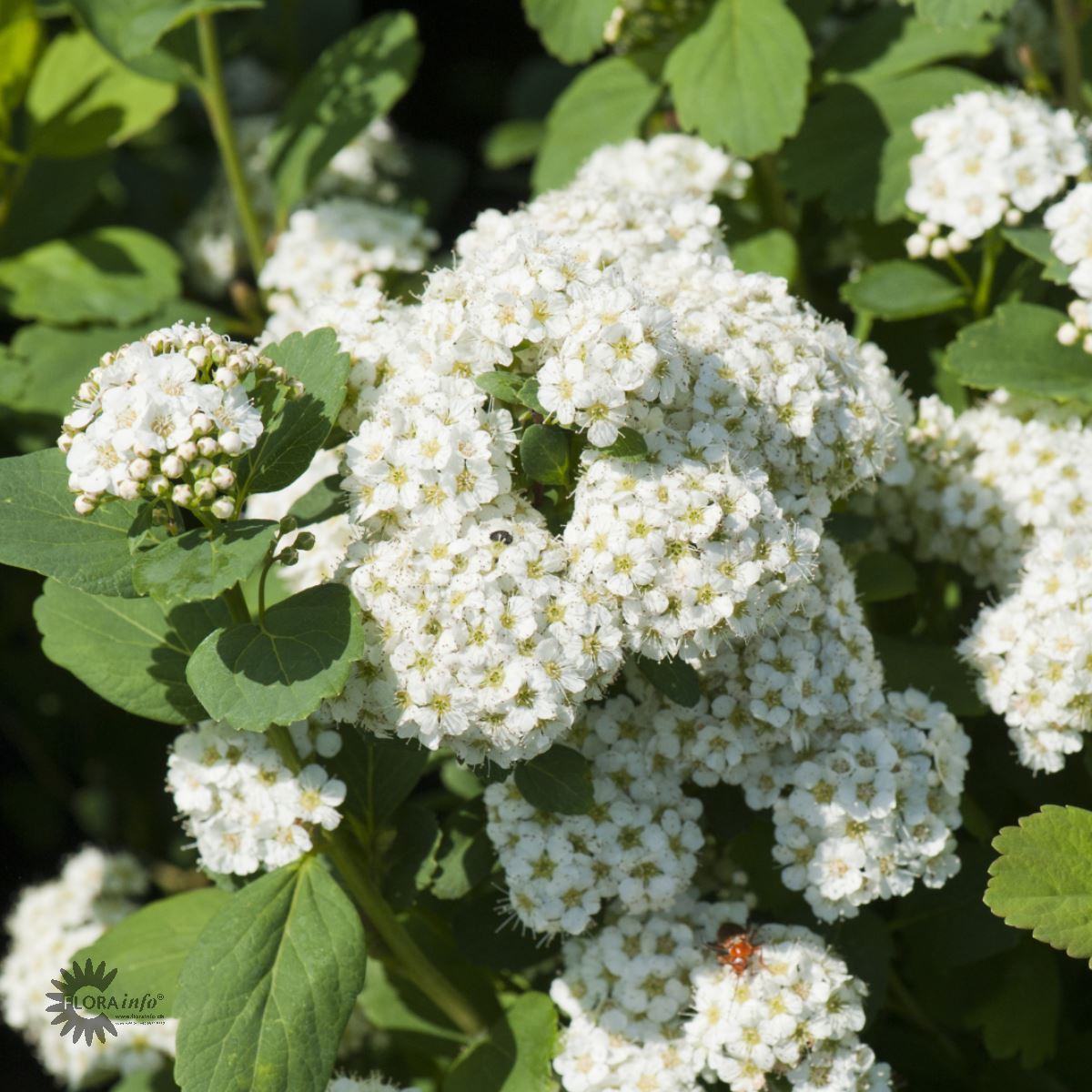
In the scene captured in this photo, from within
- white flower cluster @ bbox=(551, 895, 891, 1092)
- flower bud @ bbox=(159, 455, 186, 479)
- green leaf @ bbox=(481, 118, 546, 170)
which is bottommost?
white flower cluster @ bbox=(551, 895, 891, 1092)

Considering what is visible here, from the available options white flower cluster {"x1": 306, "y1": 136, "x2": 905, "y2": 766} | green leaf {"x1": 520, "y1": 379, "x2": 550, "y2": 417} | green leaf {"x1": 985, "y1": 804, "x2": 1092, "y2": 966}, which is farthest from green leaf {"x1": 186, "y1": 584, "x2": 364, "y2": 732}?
green leaf {"x1": 985, "y1": 804, "x2": 1092, "y2": 966}

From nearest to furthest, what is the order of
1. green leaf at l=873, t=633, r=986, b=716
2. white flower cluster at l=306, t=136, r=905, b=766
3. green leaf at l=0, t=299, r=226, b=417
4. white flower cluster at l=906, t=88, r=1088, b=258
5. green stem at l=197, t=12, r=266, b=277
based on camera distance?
white flower cluster at l=306, t=136, r=905, b=766 → green leaf at l=873, t=633, r=986, b=716 → white flower cluster at l=906, t=88, r=1088, b=258 → green leaf at l=0, t=299, r=226, b=417 → green stem at l=197, t=12, r=266, b=277

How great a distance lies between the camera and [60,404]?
3516mm

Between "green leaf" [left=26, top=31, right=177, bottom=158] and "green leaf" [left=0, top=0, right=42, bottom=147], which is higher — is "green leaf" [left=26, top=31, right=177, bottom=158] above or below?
below

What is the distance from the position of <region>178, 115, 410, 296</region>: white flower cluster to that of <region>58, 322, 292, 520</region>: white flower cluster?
81.2 inches

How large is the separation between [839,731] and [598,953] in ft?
1.96

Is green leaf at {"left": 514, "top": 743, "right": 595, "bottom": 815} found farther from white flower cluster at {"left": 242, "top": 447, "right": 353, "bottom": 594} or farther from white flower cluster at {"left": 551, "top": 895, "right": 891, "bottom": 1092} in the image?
white flower cluster at {"left": 242, "top": 447, "right": 353, "bottom": 594}

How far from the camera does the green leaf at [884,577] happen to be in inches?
107

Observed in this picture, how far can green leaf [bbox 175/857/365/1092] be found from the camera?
2135 mm

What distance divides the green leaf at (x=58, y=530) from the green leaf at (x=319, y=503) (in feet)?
1.35

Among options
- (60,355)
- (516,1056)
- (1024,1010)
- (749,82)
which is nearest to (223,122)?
(60,355)

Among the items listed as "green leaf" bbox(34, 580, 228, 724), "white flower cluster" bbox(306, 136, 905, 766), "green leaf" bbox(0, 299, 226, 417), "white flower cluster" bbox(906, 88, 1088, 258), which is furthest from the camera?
"green leaf" bbox(0, 299, 226, 417)

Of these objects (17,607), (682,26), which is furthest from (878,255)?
(17,607)

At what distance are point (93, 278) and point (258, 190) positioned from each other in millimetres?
648
